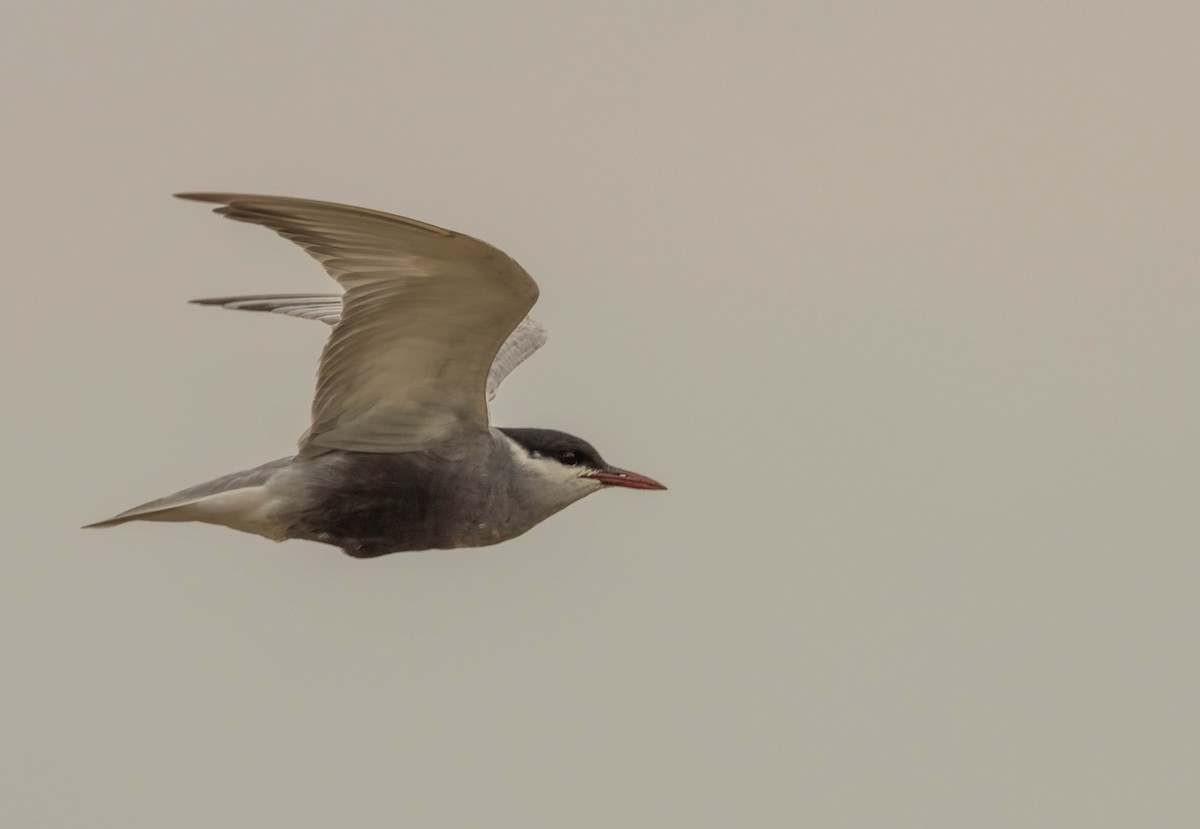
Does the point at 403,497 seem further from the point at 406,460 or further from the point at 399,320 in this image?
the point at 399,320

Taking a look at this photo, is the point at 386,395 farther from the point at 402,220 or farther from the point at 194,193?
the point at 194,193

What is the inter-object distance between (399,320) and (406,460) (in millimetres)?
960

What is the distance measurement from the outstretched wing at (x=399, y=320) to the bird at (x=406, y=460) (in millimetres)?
10

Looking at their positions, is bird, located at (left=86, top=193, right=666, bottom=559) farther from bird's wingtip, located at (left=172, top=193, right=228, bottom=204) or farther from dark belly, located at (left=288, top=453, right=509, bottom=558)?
bird's wingtip, located at (left=172, top=193, right=228, bottom=204)

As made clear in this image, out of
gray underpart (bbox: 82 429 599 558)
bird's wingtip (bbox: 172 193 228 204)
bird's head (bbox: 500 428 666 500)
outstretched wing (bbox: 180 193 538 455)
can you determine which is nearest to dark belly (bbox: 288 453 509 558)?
gray underpart (bbox: 82 429 599 558)

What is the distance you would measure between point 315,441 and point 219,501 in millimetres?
649

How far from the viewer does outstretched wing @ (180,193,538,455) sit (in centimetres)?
899

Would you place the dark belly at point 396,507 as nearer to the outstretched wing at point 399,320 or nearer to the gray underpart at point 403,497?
the gray underpart at point 403,497

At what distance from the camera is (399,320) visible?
31.9ft

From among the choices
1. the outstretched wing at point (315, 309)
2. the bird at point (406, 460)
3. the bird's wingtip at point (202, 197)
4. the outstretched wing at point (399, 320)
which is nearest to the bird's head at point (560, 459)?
the bird at point (406, 460)

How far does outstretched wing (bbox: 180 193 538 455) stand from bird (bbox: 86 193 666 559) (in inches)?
0.4

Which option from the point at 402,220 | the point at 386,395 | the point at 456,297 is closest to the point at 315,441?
the point at 386,395

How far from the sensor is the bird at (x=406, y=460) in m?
9.80

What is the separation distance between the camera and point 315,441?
1038 centimetres
